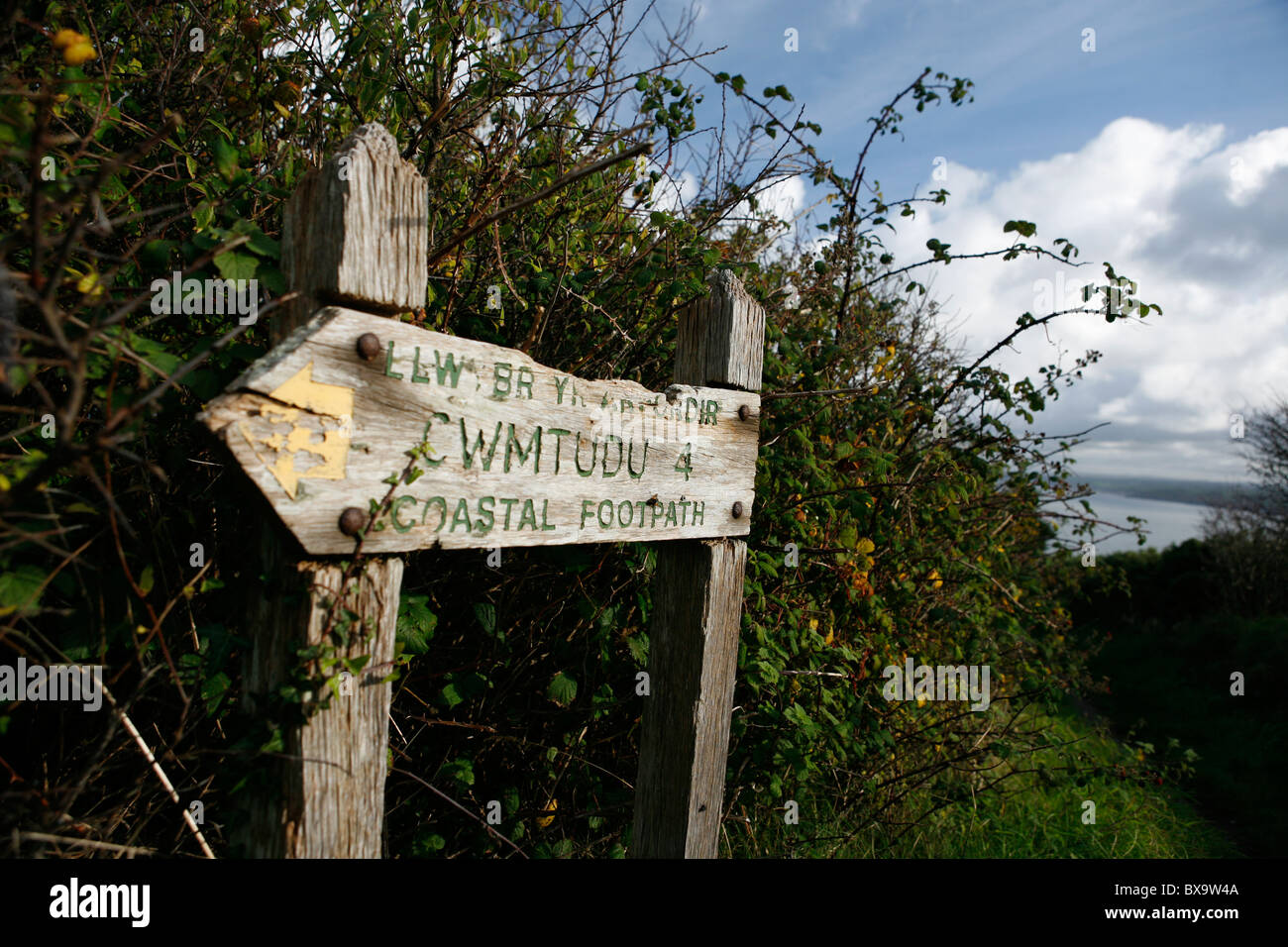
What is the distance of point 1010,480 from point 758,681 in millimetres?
3548

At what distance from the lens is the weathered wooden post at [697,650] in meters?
2.10

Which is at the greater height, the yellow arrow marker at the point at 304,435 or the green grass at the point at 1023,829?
the yellow arrow marker at the point at 304,435

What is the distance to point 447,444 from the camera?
1.40 m

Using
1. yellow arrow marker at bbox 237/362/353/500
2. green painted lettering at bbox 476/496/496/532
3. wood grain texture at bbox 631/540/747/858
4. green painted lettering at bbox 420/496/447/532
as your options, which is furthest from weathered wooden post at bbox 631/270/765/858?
yellow arrow marker at bbox 237/362/353/500

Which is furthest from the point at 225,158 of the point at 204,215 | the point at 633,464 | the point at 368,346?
the point at 633,464

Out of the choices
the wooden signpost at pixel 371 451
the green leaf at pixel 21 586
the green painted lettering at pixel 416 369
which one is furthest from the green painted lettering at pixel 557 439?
the green leaf at pixel 21 586

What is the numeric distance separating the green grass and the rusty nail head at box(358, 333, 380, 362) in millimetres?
2516

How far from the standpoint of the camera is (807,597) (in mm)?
3291

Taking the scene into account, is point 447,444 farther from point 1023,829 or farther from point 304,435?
point 1023,829

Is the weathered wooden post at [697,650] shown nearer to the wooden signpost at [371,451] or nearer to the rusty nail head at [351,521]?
the wooden signpost at [371,451]

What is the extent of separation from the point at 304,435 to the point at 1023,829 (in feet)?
13.7
